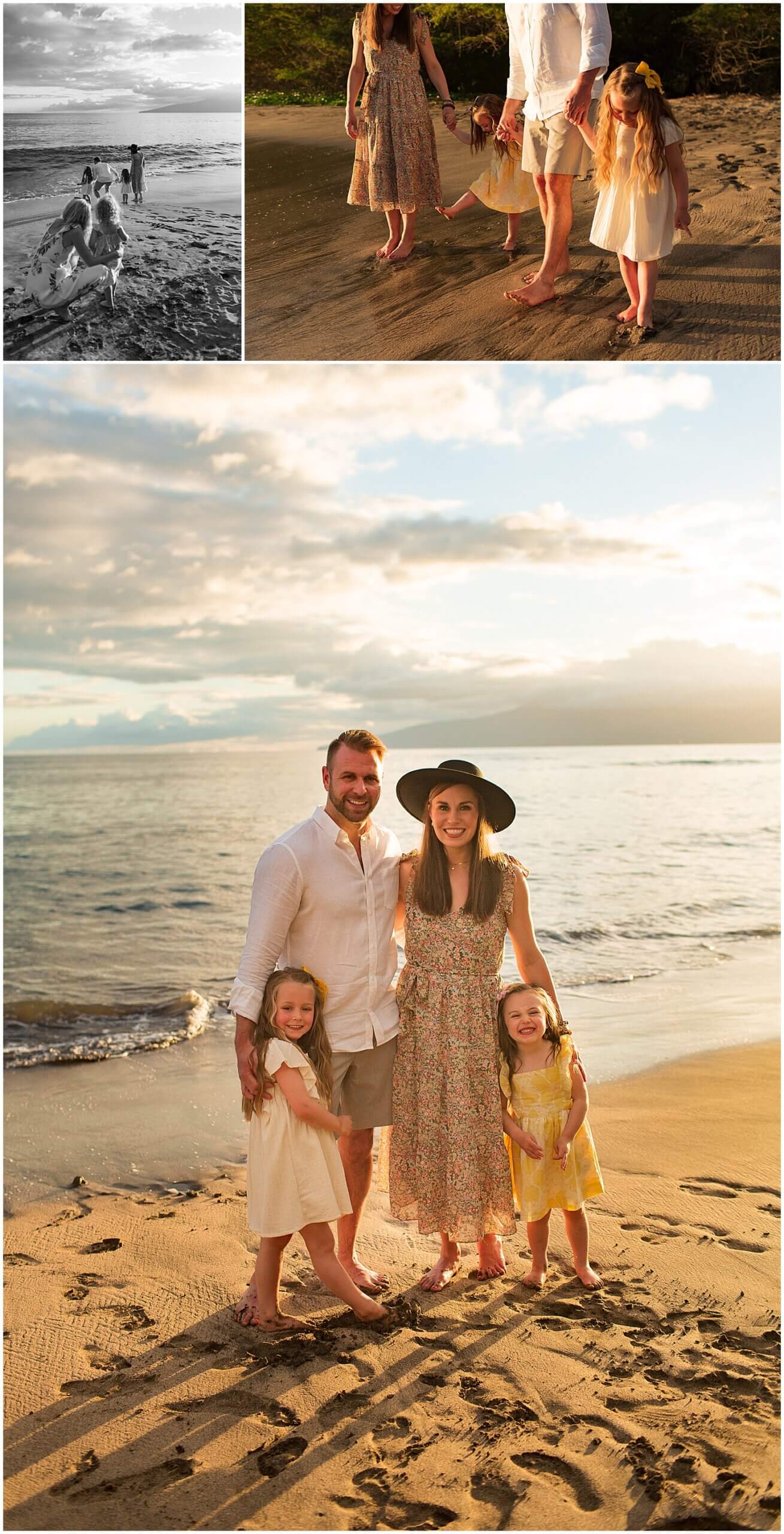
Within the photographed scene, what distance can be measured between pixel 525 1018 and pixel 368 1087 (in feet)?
1.61

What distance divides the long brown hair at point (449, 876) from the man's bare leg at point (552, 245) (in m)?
2.52

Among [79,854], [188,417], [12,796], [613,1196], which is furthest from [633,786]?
[613,1196]

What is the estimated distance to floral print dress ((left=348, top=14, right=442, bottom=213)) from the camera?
444 cm

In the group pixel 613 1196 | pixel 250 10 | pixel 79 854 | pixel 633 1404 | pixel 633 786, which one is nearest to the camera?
pixel 633 1404

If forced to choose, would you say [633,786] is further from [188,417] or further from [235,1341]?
[235,1341]

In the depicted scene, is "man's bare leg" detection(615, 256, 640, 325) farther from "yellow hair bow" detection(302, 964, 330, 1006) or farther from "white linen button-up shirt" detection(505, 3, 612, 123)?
"yellow hair bow" detection(302, 964, 330, 1006)

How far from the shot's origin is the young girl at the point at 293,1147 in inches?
107

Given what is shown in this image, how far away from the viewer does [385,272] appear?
459cm

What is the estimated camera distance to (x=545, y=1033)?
296cm

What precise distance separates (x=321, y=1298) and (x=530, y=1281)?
593 mm

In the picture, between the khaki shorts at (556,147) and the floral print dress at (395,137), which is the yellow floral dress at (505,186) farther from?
the floral print dress at (395,137)

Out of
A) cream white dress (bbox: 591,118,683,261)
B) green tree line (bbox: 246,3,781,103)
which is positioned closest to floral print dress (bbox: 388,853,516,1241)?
cream white dress (bbox: 591,118,683,261)

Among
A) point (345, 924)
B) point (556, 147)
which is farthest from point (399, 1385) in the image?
point (556, 147)

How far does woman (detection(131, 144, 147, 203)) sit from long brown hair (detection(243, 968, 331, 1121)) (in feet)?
11.0
